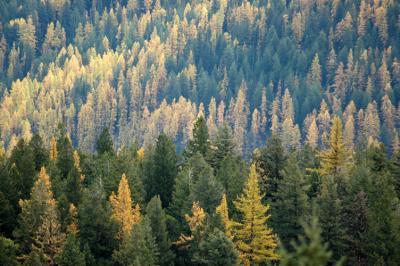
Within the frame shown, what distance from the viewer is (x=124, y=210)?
5241cm

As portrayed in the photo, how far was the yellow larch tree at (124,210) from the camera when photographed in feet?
167

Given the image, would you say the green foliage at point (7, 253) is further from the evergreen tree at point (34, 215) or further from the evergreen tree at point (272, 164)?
the evergreen tree at point (272, 164)

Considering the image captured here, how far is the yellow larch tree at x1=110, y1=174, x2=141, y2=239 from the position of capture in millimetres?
50875

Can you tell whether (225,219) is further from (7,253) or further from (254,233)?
(7,253)

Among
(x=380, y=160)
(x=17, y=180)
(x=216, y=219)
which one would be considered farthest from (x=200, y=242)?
(x=380, y=160)

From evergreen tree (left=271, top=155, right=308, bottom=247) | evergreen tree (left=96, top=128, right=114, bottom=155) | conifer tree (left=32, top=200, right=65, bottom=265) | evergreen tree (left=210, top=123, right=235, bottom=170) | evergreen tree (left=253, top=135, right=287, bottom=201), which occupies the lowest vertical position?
conifer tree (left=32, top=200, right=65, bottom=265)

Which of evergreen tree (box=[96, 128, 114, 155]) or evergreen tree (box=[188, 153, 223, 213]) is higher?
evergreen tree (box=[96, 128, 114, 155])

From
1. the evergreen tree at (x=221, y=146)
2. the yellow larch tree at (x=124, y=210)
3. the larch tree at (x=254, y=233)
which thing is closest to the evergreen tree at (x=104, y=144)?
the evergreen tree at (x=221, y=146)

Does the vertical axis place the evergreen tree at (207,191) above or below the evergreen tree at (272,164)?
below

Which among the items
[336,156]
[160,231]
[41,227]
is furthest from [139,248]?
[336,156]

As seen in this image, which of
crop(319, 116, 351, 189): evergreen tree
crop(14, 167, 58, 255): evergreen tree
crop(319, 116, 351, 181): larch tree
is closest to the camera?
crop(14, 167, 58, 255): evergreen tree

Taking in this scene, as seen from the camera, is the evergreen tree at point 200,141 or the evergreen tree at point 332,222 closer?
the evergreen tree at point 332,222

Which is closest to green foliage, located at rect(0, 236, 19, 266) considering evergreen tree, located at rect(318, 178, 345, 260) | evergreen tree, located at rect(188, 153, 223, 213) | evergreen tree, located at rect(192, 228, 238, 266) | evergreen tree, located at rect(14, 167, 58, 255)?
evergreen tree, located at rect(14, 167, 58, 255)

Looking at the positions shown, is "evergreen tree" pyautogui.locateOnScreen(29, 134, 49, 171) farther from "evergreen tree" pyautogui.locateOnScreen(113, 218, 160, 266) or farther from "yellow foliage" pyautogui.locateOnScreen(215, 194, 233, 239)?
"yellow foliage" pyautogui.locateOnScreen(215, 194, 233, 239)
